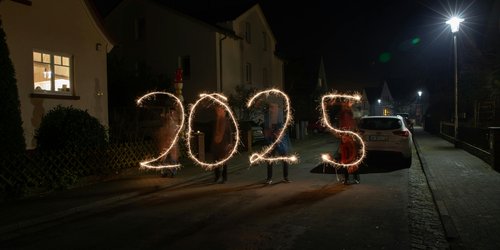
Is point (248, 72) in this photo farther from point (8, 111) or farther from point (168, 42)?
point (8, 111)

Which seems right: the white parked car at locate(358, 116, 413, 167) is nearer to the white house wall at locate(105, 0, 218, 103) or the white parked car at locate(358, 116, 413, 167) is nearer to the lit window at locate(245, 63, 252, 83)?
the white house wall at locate(105, 0, 218, 103)

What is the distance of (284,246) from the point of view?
612 cm

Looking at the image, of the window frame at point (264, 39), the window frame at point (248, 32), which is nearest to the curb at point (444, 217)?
the window frame at point (248, 32)

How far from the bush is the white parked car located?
8.29 m

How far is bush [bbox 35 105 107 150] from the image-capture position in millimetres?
11859

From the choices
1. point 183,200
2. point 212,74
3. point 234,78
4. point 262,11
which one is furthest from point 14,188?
point 262,11

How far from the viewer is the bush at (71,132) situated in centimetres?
1186

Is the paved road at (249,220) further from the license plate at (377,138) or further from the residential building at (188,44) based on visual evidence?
the residential building at (188,44)

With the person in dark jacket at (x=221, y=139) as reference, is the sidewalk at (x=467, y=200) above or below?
below

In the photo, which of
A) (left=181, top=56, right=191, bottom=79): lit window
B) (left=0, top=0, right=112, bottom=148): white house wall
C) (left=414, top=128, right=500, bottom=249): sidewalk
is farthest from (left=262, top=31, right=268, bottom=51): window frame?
(left=414, top=128, right=500, bottom=249): sidewalk

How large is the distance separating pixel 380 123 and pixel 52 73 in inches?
431

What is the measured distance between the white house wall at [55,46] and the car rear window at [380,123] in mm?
9587

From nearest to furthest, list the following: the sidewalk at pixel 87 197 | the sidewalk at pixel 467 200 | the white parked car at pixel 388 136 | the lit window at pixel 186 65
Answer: the sidewalk at pixel 467 200 → the sidewalk at pixel 87 197 → the white parked car at pixel 388 136 → the lit window at pixel 186 65

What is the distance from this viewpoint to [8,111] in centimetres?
1055
